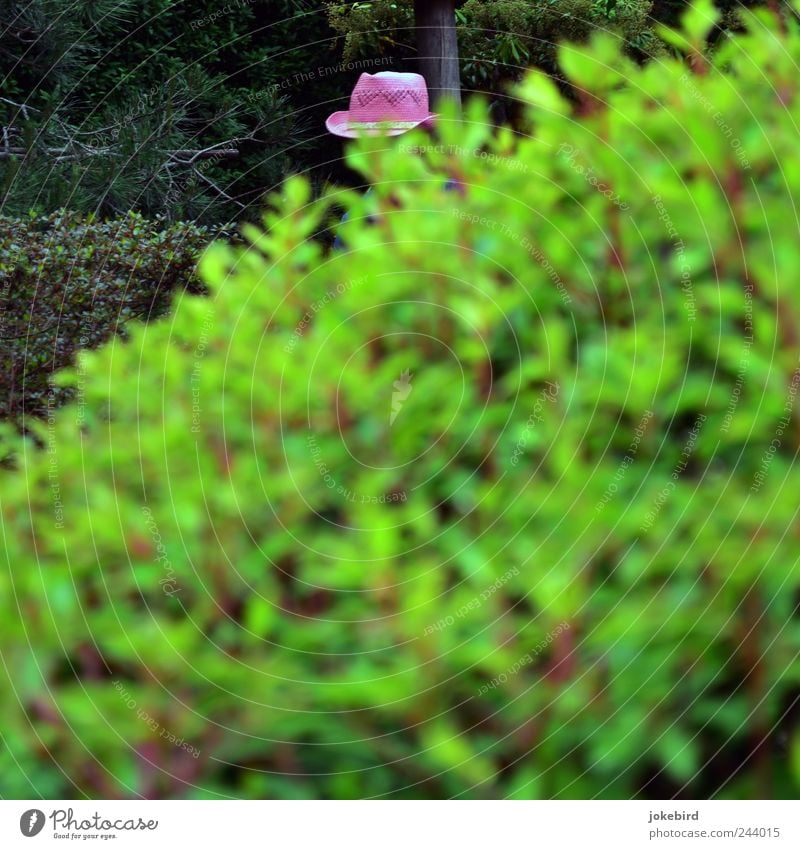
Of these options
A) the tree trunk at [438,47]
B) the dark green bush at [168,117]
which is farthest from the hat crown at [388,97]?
the tree trunk at [438,47]

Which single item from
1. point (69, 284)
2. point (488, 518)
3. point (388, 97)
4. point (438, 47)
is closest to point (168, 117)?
point (69, 284)

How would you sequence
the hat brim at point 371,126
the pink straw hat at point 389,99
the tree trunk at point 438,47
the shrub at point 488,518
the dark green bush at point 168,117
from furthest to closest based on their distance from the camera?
the dark green bush at point 168,117
the tree trunk at point 438,47
the pink straw hat at point 389,99
the hat brim at point 371,126
the shrub at point 488,518

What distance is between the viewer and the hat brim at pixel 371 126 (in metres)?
1.77

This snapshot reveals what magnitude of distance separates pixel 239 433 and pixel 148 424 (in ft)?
0.59

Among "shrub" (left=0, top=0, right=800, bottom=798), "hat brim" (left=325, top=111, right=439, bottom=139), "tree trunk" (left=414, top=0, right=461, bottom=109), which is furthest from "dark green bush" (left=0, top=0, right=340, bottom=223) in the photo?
"shrub" (left=0, top=0, right=800, bottom=798)

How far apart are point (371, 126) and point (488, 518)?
107 centimetres

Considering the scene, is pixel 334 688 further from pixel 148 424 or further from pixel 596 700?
pixel 148 424

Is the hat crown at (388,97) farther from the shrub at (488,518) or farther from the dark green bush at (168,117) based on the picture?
the shrub at (488,518)

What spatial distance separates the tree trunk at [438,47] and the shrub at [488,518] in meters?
2.24

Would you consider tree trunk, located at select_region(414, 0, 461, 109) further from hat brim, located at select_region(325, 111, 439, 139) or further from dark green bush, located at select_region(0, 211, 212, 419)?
dark green bush, located at select_region(0, 211, 212, 419)

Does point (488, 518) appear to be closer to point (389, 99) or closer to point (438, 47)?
point (389, 99)

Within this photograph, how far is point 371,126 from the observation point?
6.56 ft

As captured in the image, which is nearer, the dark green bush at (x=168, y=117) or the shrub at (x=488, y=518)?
the shrub at (x=488, y=518)
